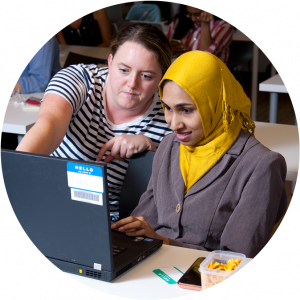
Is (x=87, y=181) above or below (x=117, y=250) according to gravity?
above

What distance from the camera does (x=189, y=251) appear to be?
1.20 meters

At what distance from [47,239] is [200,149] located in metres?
0.64

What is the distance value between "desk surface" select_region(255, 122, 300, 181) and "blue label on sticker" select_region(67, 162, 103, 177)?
1038 mm

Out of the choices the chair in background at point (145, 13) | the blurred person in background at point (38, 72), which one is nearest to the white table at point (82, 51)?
the blurred person in background at point (38, 72)

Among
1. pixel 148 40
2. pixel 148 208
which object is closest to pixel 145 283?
pixel 148 208

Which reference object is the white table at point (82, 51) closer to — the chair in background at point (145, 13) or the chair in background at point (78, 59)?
the chair in background at point (78, 59)

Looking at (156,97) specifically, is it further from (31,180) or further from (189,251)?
(31,180)

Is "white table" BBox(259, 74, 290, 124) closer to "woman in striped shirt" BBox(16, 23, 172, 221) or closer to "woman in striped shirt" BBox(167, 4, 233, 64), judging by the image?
"woman in striped shirt" BBox(167, 4, 233, 64)

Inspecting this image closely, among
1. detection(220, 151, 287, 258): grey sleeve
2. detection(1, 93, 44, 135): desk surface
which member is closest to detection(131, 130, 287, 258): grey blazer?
detection(220, 151, 287, 258): grey sleeve

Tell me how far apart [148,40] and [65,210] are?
924mm

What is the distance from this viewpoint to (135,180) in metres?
1.74

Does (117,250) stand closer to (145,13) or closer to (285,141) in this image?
(285,141)

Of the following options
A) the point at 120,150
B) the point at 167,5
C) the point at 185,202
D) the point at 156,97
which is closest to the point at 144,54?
the point at 156,97

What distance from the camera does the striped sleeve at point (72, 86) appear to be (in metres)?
1.65
